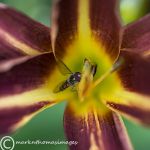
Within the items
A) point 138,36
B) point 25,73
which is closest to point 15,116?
point 25,73

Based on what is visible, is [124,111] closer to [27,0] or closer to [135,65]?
[135,65]

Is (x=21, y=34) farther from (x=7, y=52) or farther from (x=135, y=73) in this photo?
(x=135, y=73)

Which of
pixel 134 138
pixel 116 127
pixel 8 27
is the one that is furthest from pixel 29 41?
pixel 134 138

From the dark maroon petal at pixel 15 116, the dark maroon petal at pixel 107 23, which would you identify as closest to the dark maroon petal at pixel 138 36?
the dark maroon petal at pixel 107 23

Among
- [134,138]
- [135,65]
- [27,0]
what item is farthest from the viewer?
[27,0]

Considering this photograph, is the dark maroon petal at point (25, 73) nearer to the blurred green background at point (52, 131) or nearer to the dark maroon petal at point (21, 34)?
the dark maroon petal at point (21, 34)

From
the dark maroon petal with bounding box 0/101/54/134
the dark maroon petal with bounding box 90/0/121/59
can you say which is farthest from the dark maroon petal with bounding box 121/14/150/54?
the dark maroon petal with bounding box 0/101/54/134
